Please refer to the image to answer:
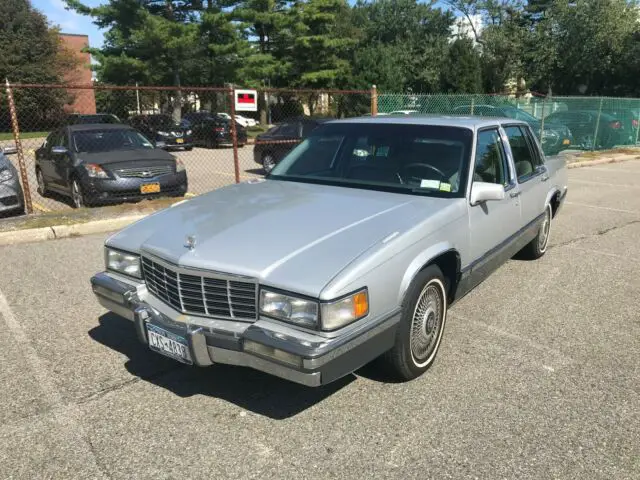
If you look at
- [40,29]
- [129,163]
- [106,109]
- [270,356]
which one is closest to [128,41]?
[40,29]

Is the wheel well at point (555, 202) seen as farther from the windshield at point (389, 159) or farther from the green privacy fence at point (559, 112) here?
the green privacy fence at point (559, 112)

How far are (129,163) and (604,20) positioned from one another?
38.8 m

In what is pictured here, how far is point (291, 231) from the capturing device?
3.18 metres

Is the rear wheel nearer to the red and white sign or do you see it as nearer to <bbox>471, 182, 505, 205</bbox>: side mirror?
the red and white sign

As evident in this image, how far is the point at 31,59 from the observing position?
3456 cm

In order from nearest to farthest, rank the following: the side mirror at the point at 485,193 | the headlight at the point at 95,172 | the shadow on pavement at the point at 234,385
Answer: the shadow on pavement at the point at 234,385 → the side mirror at the point at 485,193 → the headlight at the point at 95,172

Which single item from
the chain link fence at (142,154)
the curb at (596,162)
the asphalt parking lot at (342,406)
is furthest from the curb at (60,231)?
the curb at (596,162)

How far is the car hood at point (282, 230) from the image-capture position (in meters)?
2.82

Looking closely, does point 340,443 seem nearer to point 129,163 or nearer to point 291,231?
point 291,231

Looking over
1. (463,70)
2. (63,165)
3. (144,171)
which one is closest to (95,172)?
(144,171)

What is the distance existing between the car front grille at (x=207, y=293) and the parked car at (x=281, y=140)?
1001 cm

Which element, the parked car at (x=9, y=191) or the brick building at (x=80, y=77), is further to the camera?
the brick building at (x=80, y=77)

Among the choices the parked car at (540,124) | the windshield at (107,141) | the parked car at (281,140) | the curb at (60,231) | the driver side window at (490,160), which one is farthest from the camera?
the parked car at (540,124)

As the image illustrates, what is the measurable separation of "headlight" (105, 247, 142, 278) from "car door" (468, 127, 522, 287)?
90.8 inches
